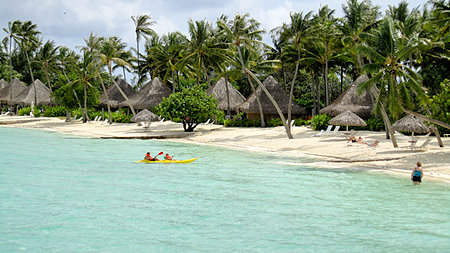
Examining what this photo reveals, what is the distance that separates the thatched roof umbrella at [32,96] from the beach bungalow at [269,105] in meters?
25.7

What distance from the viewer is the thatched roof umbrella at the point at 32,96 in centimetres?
4934

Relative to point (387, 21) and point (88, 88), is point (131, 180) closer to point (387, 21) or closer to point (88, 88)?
point (387, 21)

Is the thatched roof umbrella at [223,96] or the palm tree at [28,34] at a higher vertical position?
the palm tree at [28,34]

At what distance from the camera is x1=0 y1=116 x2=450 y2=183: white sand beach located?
16.0 metres

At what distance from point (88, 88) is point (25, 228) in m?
31.5

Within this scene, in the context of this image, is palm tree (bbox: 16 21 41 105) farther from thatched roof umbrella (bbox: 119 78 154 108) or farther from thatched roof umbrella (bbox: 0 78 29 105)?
thatched roof umbrella (bbox: 119 78 154 108)

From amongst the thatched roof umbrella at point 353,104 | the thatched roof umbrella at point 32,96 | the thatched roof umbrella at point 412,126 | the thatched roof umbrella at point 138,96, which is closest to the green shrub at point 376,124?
the thatched roof umbrella at point 353,104

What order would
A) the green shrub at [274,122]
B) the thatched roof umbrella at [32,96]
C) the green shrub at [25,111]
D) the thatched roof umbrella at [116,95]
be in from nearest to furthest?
the green shrub at [274,122]
the thatched roof umbrella at [116,95]
the green shrub at [25,111]
the thatched roof umbrella at [32,96]

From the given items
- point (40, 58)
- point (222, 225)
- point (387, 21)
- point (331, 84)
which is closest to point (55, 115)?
point (40, 58)

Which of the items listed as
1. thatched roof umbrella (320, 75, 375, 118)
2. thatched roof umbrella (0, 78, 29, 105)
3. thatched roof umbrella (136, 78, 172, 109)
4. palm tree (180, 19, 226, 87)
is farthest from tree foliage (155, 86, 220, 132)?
thatched roof umbrella (0, 78, 29, 105)

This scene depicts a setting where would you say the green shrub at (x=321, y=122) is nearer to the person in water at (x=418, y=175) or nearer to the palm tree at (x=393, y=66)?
the palm tree at (x=393, y=66)

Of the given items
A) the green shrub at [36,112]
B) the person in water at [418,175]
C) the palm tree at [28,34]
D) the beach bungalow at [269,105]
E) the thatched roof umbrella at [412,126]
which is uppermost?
the palm tree at [28,34]

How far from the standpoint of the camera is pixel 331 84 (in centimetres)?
4159

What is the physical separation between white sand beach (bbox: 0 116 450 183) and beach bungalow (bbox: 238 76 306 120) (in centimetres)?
277
